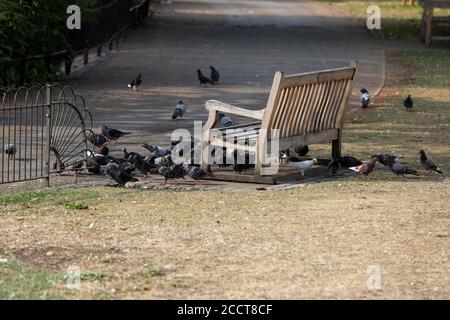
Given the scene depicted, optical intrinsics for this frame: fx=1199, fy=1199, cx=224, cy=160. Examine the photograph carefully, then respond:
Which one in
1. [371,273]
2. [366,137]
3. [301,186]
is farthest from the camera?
[366,137]

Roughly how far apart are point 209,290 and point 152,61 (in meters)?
20.6

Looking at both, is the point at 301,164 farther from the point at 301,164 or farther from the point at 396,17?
the point at 396,17

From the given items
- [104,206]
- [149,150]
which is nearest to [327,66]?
[149,150]

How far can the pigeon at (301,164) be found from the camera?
1399cm

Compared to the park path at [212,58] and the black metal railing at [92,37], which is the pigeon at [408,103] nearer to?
the park path at [212,58]

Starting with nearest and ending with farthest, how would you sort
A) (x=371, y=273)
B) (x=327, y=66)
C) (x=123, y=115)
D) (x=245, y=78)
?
(x=371, y=273), (x=123, y=115), (x=245, y=78), (x=327, y=66)

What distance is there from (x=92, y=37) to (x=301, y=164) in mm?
14760

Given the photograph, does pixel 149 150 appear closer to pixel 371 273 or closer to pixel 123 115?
pixel 123 115

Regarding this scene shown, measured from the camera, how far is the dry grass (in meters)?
8.46

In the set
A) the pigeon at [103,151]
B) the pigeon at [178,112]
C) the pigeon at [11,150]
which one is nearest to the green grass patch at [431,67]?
the pigeon at [178,112]

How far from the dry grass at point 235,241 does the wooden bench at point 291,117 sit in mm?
801

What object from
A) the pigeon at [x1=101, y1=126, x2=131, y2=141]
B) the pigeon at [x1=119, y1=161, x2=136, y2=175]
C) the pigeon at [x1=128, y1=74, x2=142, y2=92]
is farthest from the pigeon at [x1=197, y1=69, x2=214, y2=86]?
the pigeon at [x1=119, y1=161, x2=136, y2=175]

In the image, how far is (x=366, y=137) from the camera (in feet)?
56.9

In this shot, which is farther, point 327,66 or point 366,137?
point 327,66
